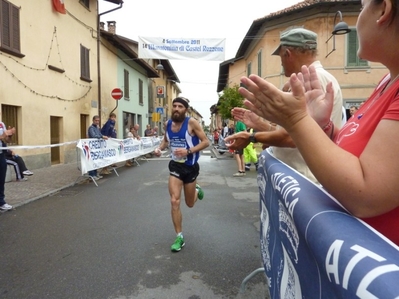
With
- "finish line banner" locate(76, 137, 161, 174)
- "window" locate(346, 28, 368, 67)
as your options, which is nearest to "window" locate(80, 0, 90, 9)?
"finish line banner" locate(76, 137, 161, 174)

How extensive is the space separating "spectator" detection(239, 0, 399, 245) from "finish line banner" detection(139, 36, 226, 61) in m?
13.4

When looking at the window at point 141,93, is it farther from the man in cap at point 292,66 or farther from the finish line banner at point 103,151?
the man in cap at point 292,66

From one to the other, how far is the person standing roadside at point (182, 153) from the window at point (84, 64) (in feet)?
39.4

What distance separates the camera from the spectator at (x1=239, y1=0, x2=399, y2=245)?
0.82 metres

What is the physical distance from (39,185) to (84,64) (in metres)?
8.74

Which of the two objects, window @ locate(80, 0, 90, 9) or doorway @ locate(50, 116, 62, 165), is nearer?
doorway @ locate(50, 116, 62, 165)

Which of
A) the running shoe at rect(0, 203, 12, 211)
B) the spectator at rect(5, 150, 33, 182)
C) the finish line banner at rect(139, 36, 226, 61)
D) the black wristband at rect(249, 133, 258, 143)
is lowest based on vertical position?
the running shoe at rect(0, 203, 12, 211)

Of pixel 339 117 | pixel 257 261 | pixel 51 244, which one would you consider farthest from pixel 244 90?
pixel 51 244

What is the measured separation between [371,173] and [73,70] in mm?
14913

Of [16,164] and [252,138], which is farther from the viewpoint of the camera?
[16,164]

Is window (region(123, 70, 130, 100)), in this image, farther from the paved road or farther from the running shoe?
the running shoe

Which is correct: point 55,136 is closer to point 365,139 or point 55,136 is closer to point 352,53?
point 365,139

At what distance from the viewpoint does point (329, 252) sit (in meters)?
0.79

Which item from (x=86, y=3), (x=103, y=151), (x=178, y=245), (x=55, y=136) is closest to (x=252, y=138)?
(x=178, y=245)
